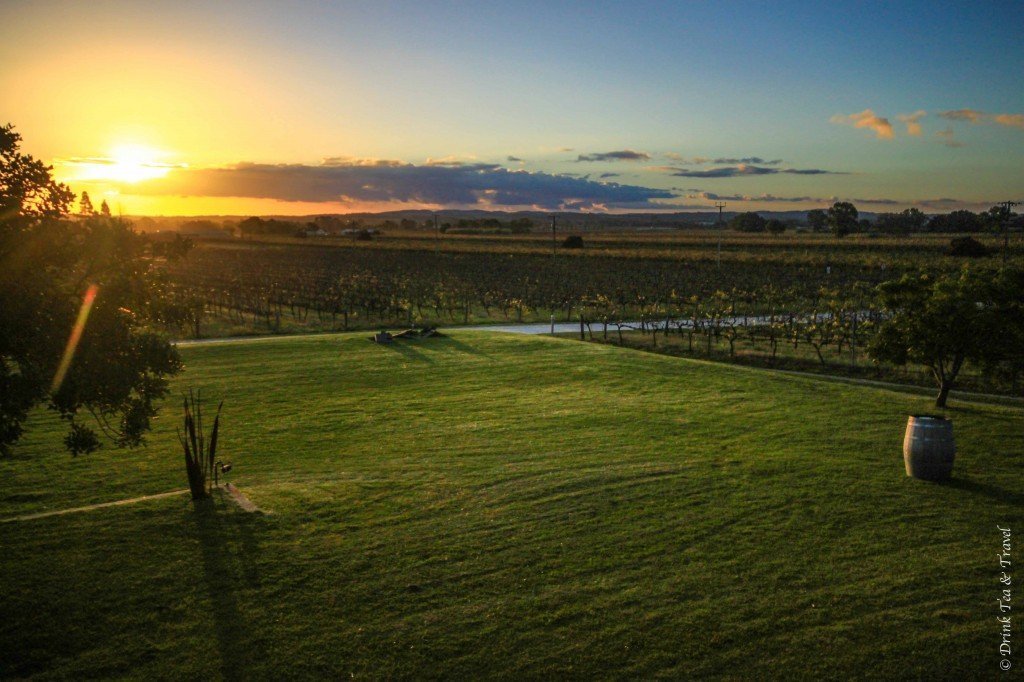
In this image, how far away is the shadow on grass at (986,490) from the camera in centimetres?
1091

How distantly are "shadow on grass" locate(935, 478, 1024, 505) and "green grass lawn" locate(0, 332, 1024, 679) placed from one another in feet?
0.30

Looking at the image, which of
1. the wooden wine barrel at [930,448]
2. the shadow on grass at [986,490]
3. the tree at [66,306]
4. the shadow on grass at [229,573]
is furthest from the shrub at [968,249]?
the tree at [66,306]

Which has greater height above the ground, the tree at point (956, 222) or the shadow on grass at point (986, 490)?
the tree at point (956, 222)

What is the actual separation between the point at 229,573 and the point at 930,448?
1033 centimetres

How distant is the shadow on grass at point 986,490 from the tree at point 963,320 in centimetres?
581

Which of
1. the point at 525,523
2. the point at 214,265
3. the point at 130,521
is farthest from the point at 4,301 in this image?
the point at 214,265

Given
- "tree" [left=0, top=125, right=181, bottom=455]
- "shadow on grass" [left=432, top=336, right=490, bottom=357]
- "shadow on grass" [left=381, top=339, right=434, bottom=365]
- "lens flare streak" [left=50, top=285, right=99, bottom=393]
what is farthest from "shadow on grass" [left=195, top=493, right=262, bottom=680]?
"shadow on grass" [left=432, top=336, right=490, bottom=357]

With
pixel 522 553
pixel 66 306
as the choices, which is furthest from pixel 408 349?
pixel 66 306

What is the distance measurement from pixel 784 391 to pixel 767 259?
65234 mm

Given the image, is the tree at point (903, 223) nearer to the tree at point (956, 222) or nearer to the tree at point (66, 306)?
the tree at point (956, 222)

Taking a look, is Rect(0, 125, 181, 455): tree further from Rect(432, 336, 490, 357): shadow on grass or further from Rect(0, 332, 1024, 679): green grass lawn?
Rect(432, 336, 490, 357): shadow on grass

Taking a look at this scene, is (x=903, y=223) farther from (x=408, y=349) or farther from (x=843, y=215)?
(x=408, y=349)

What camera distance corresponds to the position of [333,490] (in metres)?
11.3

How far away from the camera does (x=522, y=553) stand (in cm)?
902
